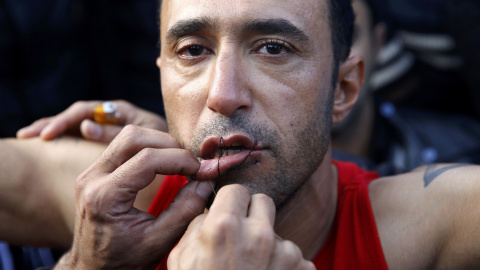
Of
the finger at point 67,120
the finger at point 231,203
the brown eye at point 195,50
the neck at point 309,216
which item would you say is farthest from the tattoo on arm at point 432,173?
the finger at point 67,120

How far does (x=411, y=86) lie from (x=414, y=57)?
34 centimetres

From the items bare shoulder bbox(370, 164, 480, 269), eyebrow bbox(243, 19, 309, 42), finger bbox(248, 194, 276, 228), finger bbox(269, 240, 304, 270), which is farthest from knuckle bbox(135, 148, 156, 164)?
bare shoulder bbox(370, 164, 480, 269)

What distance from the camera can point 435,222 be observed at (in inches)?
102

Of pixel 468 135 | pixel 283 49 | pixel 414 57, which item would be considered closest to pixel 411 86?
pixel 414 57

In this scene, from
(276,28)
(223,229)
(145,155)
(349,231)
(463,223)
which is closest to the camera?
(223,229)

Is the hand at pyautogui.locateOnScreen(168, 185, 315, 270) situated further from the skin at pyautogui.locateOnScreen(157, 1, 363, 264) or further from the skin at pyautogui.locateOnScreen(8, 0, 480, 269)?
the skin at pyautogui.locateOnScreen(157, 1, 363, 264)

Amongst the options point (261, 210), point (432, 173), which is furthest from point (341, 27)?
point (261, 210)

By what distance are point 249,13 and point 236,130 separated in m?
0.54

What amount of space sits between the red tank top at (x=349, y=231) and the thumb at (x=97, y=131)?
45cm

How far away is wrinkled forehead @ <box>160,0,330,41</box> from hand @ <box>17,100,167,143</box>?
28.9 inches

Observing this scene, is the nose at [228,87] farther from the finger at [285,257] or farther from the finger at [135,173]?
the finger at [285,257]

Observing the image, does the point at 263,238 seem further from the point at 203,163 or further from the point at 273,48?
the point at 273,48

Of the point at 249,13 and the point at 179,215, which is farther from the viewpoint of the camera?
the point at 249,13

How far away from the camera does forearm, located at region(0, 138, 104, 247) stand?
2.87 m
